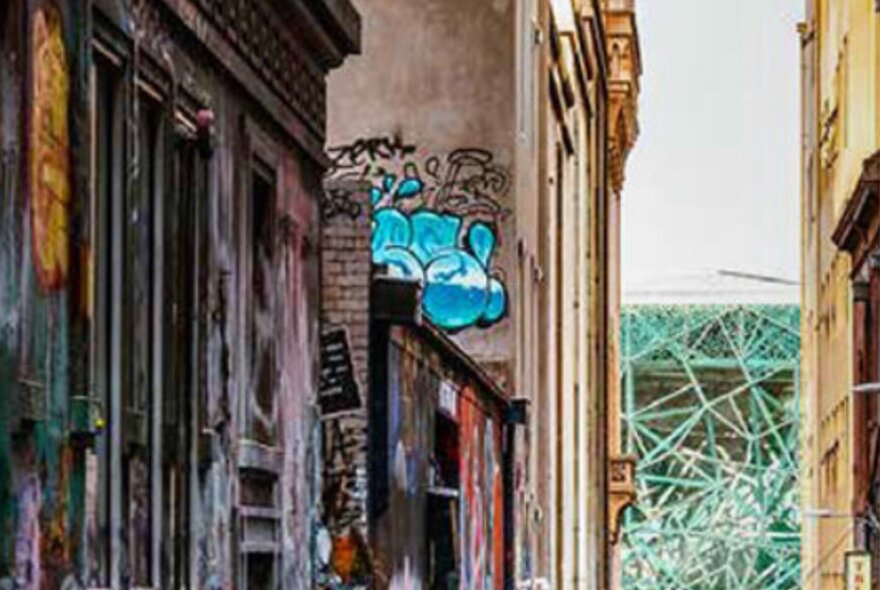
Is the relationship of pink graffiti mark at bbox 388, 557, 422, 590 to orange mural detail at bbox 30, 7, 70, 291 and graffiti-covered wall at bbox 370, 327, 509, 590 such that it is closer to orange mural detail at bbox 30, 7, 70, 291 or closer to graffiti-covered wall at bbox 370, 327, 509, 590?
graffiti-covered wall at bbox 370, 327, 509, 590

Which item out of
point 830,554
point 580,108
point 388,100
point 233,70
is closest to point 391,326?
point 233,70

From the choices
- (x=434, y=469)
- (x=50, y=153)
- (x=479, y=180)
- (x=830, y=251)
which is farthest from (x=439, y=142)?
(x=830, y=251)

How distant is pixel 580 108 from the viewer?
247 ft

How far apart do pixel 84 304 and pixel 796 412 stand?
13688 cm

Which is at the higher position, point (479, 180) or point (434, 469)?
point (479, 180)

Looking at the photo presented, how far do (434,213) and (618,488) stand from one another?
56.1m

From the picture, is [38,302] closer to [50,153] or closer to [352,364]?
[50,153]

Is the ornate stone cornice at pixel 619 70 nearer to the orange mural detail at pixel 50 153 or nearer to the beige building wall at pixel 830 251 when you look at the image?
the beige building wall at pixel 830 251

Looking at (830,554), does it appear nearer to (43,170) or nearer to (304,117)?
(304,117)

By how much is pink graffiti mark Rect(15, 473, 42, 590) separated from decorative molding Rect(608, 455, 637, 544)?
262ft

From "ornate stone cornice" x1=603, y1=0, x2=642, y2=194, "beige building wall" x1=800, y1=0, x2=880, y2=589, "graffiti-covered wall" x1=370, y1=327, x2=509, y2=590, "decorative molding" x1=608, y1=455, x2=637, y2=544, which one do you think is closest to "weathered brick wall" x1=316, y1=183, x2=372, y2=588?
"graffiti-covered wall" x1=370, y1=327, x2=509, y2=590

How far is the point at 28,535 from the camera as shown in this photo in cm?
1339

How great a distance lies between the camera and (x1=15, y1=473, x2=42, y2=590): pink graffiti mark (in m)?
13.2

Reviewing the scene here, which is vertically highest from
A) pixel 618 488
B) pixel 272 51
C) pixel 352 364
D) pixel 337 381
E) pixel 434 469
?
pixel 618 488
